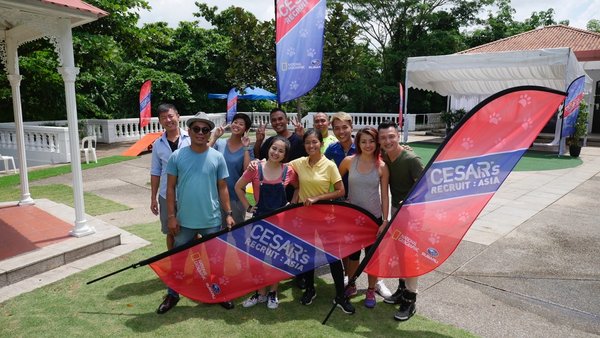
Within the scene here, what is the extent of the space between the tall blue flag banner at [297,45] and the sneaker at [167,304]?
220 cm

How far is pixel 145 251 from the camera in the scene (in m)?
5.20

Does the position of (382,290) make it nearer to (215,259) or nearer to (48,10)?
(215,259)

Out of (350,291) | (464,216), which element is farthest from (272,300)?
(464,216)

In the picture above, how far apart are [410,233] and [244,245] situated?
138 cm

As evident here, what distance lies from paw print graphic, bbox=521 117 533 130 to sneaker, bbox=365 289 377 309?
6.09 ft

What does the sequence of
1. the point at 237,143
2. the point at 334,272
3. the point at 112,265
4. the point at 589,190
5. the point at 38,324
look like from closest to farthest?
1. the point at 38,324
2. the point at 334,272
3. the point at 237,143
4. the point at 112,265
5. the point at 589,190

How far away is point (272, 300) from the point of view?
12.3ft

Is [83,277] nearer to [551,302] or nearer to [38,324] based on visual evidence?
[38,324]

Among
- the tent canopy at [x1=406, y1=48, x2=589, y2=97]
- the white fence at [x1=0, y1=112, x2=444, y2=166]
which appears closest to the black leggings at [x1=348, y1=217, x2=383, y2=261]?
the white fence at [x1=0, y1=112, x2=444, y2=166]

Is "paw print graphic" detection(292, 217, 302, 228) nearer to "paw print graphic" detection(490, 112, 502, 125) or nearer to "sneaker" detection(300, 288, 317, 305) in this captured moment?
"sneaker" detection(300, 288, 317, 305)

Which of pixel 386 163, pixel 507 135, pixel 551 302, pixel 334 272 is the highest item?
pixel 507 135

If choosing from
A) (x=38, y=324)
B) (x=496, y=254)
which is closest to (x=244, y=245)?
(x=38, y=324)

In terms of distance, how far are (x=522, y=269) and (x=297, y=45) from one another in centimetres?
349

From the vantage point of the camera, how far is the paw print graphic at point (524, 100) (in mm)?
3115
